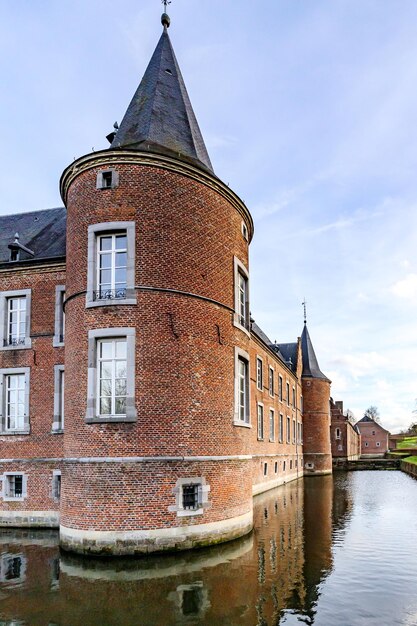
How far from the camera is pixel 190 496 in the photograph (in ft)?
41.5

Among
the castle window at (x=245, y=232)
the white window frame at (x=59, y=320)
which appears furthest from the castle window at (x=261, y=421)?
the white window frame at (x=59, y=320)

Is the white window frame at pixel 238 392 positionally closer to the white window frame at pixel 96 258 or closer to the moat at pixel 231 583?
the moat at pixel 231 583

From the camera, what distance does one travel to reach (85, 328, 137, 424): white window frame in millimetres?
12266

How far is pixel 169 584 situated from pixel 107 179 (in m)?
9.41

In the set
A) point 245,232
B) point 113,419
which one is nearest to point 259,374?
point 245,232

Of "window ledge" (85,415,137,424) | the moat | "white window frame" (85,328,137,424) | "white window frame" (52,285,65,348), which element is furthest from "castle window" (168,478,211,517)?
"white window frame" (52,285,65,348)

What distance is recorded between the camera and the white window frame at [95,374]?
1227 centimetres

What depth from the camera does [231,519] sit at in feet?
44.3

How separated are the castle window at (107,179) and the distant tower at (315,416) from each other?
36157mm

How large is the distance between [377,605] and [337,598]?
657mm

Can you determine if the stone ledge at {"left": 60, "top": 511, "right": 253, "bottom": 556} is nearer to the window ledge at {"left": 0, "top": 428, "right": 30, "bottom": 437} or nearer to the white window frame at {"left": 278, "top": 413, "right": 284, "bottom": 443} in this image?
the window ledge at {"left": 0, "top": 428, "right": 30, "bottom": 437}

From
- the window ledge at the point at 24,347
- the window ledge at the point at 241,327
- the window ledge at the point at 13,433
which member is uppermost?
the window ledge at the point at 241,327

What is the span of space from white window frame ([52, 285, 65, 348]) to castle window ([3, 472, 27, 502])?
13.5 feet

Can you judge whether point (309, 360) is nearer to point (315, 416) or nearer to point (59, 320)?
point (315, 416)
